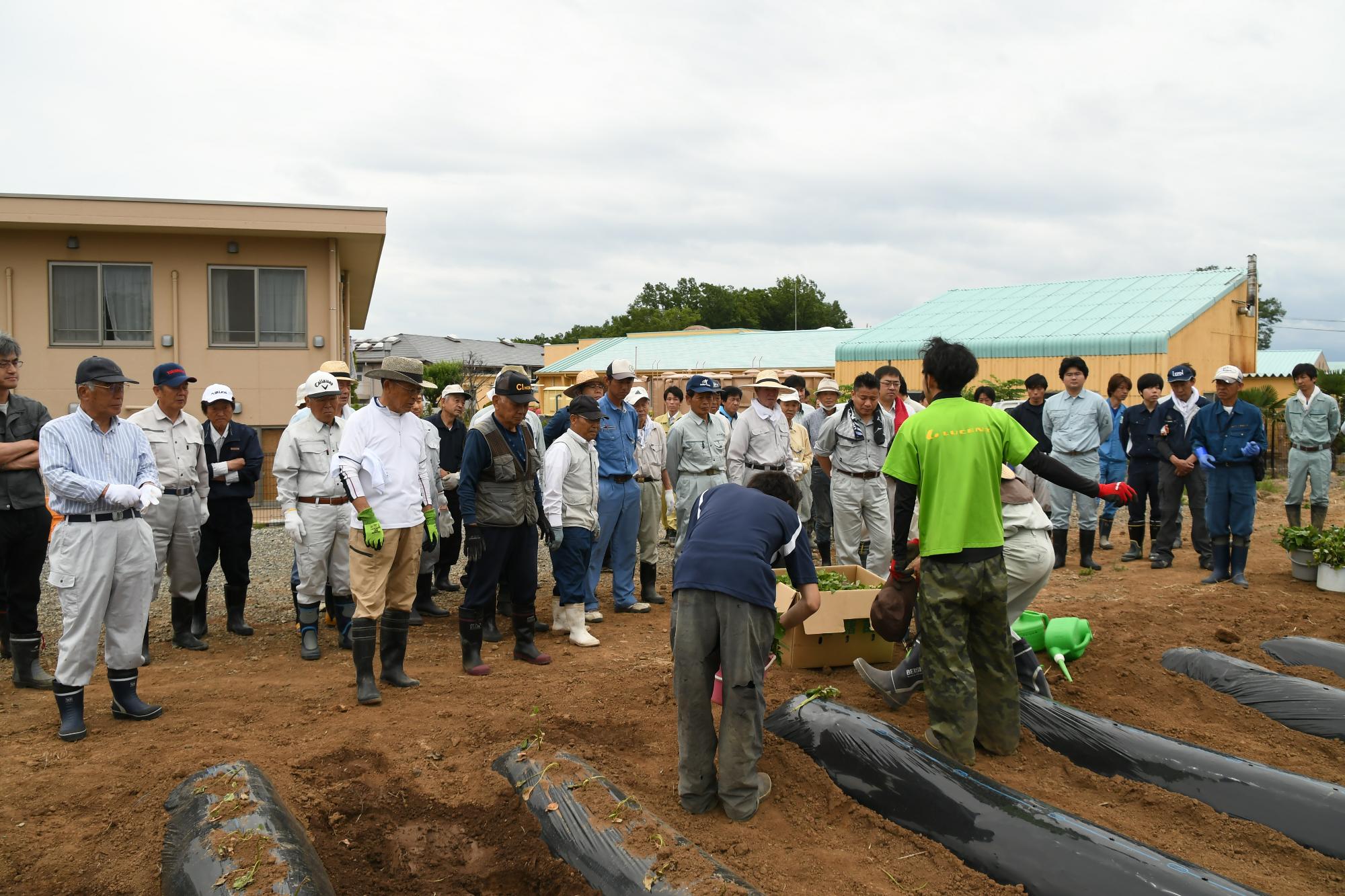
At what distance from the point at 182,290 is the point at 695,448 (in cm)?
1096

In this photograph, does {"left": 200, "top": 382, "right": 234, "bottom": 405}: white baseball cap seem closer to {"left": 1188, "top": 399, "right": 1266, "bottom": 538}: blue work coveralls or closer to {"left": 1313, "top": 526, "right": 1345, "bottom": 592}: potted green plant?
{"left": 1188, "top": 399, "right": 1266, "bottom": 538}: blue work coveralls

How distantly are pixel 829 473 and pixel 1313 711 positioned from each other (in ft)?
12.6

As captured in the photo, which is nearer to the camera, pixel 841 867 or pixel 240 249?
pixel 841 867

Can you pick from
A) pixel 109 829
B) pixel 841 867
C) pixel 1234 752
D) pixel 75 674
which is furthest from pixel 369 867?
pixel 1234 752

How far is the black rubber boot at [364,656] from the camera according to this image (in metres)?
5.59

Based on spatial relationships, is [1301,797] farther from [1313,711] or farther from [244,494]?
[244,494]

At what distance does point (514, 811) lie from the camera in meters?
4.18

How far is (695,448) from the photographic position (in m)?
8.47

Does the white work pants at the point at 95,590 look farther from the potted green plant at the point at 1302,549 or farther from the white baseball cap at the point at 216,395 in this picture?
the potted green plant at the point at 1302,549

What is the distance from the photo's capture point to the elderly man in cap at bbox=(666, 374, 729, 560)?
8.46 m

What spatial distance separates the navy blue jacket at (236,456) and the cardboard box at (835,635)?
433 centimetres

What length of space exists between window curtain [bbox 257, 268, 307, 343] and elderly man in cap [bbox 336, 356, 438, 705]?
1063 cm

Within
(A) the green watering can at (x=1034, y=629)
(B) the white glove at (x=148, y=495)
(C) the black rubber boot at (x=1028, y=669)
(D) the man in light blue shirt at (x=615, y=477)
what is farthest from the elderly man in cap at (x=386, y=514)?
(A) the green watering can at (x=1034, y=629)

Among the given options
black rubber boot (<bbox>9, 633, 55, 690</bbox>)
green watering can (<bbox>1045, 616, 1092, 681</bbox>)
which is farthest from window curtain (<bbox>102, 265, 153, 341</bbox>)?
green watering can (<bbox>1045, 616, 1092, 681</bbox>)
